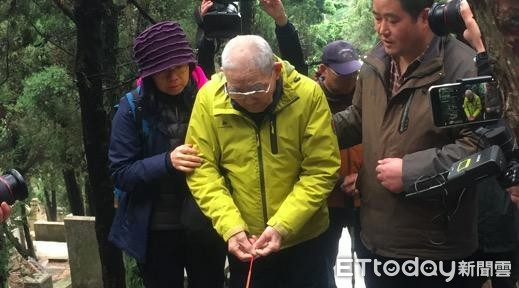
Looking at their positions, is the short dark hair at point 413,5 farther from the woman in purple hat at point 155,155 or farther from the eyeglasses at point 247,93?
the woman in purple hat at point 155,155

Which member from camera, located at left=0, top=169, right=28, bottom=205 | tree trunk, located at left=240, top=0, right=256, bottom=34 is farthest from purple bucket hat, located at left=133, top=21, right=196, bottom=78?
tree trunk, located at left=240, top=0, right=256, bottom=34

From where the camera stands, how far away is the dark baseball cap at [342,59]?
332cm

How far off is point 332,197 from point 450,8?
1.52 metres

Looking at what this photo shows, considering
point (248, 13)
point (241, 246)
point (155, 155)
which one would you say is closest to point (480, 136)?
point (241, 246)

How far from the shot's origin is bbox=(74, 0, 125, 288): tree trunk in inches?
187

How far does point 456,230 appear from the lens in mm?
2354

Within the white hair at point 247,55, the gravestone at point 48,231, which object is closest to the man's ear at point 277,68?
the white hair at point 247,55

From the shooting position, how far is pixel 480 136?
2041 millimetres

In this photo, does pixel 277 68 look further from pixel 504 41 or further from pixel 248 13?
pixel 248 13

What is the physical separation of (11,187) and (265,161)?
1.32 metres

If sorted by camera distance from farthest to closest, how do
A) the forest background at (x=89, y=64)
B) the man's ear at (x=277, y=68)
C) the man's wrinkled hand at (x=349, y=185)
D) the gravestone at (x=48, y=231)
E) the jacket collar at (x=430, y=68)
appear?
the gravestone at (x=48, y=231)
the man's wrinkled hand at (x=349, y=185)
the man's ear at (x=277, y=68)
the jacket collar at (x=430, y=68)
the forest background at (x=89, y=64)

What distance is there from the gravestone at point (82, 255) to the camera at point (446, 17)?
5.59m

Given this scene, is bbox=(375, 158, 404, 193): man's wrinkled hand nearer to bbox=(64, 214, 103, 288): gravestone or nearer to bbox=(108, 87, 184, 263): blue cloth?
bbox=(108, 87, 184, 263): blue cloth

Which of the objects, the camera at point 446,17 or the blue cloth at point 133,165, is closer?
the camera at point 446,17
